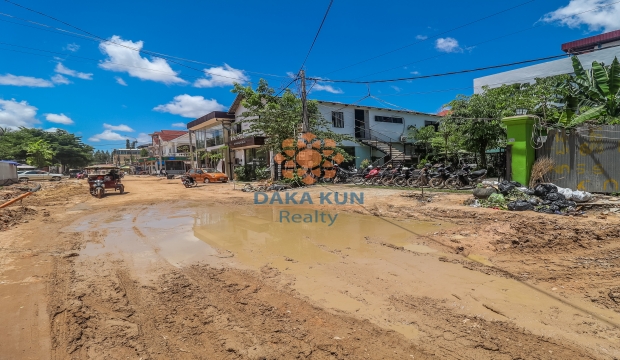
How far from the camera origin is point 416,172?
1530cm

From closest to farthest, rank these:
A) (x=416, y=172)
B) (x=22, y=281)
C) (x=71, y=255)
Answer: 1. (x=22, y=281)
2. (x=71, y=255)
3. (x=416, y=172)

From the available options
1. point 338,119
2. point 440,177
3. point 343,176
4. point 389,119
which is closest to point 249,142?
point 338,119

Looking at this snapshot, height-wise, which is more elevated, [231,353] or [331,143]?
[331,143]

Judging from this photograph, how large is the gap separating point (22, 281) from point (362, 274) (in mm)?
4811

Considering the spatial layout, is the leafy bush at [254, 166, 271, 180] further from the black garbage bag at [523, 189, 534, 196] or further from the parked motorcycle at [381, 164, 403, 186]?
the black garbage bag at [523, 189, 534, 196]

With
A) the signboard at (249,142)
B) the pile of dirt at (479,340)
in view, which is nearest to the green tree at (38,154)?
the signboard at (249,142)

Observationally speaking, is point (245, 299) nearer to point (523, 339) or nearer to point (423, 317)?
point (423, 317)

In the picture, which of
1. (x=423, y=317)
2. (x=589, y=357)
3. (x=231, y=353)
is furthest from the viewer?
(x=423, y=317)

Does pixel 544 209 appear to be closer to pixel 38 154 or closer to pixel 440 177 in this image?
pixel 440 177

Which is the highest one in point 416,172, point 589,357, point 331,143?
point 331,143

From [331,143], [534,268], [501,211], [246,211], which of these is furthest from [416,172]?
[534,268]

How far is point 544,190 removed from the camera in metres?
8.38

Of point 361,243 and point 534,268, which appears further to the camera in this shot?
point 361,243

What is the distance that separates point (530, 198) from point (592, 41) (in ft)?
109
